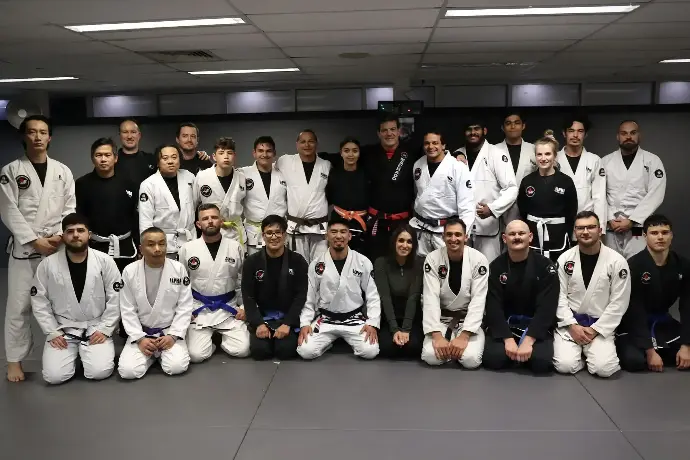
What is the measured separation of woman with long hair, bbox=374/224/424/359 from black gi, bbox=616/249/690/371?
1.23 metres

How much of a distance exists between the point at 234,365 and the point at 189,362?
0.27m

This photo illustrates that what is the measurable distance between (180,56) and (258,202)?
152cm

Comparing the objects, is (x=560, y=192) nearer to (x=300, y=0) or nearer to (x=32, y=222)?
(x=300, y=0)

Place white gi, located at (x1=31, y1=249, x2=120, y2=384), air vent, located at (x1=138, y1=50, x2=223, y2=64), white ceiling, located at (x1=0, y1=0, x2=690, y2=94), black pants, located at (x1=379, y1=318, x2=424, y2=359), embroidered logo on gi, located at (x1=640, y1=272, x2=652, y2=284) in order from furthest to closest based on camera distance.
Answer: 1. air vent, located at (x1=138, y1=50, x2=223, y2=64)
2. black pants, located at (x1=379, y1=318, x2=424, y2=359)
3. embroidered logo on gi, located at (x1=640, y1=272, x2=652, y2=284)
4. white gi, located at (x1=31, y1=249, x2=120, y2=384)
5. white ceiling, located at (x1=0, y1=0, x2=690, y2=94)

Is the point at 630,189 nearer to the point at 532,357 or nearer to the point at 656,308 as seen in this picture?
the point at 656,308

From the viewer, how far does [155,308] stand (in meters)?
3.52

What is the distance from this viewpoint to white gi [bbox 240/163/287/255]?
430 centimetres

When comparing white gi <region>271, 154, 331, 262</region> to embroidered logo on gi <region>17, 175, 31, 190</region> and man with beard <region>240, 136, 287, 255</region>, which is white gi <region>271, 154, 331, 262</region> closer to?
man with beard <region>240, 136, 287, 255</region>

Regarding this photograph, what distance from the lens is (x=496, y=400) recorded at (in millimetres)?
3012

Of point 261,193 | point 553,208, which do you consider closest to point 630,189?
point 553,208

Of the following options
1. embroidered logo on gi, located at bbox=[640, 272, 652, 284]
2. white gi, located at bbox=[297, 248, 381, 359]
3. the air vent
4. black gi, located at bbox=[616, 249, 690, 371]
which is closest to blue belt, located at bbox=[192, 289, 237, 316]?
white gi, located at bbox=[297, 248, 381, 359]

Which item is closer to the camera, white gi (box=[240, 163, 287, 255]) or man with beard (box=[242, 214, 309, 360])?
man with beard (box=[242, 214, 309, 360])

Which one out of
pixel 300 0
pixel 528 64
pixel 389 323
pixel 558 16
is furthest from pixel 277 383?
→ pixel 528 64

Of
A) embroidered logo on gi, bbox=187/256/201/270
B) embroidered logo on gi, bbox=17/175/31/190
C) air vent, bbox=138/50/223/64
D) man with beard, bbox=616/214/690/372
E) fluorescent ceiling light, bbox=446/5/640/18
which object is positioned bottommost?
man with beard, bbox=616/214/690/372
